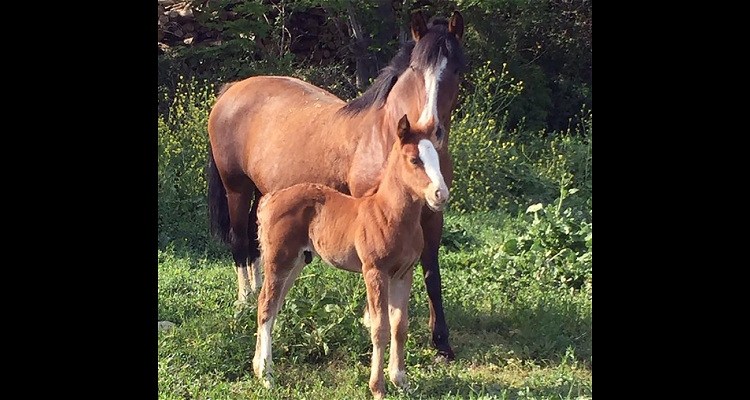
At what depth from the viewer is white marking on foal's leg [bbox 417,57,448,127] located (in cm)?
416

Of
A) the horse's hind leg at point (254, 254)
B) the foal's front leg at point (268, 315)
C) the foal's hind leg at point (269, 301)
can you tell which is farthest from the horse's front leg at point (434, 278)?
the horse's hind leg at point (254, 254)

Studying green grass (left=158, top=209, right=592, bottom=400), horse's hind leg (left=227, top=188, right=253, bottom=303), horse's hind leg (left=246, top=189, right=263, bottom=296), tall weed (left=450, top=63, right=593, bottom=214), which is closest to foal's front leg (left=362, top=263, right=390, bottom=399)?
green grass (left=158, top=209, right=592, bottom=400)

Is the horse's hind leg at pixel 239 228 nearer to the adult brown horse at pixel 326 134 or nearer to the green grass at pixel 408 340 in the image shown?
the adult brown horse at pixel 326 134

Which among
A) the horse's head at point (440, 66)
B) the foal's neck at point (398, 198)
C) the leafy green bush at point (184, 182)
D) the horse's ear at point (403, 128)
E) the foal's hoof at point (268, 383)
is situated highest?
the horse's head at point (440, 66)

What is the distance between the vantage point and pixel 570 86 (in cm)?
1307

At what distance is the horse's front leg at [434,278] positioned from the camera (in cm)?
488

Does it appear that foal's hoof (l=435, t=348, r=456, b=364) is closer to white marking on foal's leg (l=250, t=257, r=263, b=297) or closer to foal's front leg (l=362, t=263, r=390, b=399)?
foal's front leg (l=362, t=263, r=390, b=399)

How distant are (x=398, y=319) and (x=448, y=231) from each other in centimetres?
366

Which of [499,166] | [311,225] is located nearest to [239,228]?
[311,225]

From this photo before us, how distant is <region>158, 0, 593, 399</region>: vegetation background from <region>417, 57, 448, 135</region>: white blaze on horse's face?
4.57 feet
